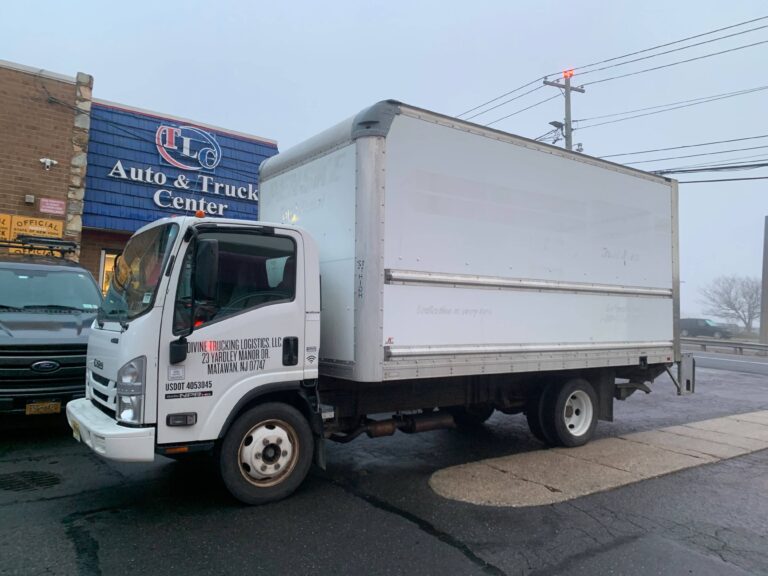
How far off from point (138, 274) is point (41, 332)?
8.53 ft

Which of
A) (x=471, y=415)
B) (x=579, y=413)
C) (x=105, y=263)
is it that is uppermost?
(x=105, y=263)

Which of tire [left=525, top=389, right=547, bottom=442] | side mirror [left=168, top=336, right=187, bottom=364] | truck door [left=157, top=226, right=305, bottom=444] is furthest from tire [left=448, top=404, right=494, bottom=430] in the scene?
side mirror [left=168, top=336, right=187, bottom=364]

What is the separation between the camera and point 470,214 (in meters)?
5.76

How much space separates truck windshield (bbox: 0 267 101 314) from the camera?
725cm

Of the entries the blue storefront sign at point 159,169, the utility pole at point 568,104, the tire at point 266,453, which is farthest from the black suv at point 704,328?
the tire at point 266,453

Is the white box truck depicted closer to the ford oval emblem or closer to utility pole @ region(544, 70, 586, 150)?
the ford oval emblem

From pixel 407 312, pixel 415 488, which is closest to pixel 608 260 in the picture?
pixel 407 312

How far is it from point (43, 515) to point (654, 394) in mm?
11998

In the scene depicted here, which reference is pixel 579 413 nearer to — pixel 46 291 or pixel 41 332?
pixel 41 332

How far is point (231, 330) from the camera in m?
4.62

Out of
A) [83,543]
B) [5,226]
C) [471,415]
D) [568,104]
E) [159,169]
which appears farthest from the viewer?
[568,104]

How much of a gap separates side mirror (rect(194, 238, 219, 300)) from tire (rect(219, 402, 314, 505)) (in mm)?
1114

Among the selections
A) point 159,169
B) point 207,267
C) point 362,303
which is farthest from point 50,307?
point 159,169

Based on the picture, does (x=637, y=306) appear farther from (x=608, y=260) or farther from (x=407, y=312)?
(x=407, y=312)
